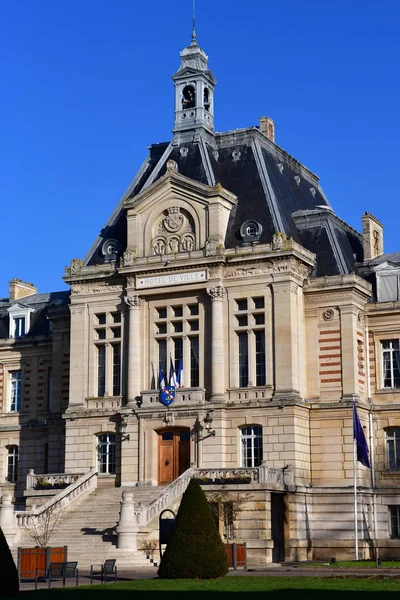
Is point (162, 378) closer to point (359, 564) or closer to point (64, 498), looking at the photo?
point (64, 498)

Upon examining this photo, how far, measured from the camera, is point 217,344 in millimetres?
51781

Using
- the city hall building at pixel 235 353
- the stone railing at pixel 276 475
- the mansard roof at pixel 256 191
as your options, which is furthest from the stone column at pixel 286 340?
the stone railing at pixel 276 475

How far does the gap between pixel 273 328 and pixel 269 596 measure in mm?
24664

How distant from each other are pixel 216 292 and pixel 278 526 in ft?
38.9

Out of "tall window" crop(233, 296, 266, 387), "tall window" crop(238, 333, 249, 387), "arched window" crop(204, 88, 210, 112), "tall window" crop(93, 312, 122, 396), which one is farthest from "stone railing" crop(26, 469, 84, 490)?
"arched window" crop(204, 88, 210, 112)

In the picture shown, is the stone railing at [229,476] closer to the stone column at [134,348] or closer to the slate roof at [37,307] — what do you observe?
the stone column at [134,348]

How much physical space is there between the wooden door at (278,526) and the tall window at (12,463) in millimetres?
20308

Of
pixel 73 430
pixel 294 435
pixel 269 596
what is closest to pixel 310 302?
pixel 294 435

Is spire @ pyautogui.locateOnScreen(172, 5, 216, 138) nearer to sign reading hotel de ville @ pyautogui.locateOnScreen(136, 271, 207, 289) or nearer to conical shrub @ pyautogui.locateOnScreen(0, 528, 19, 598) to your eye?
sign reading hotel de ville @ pyautogui.locateOnScreen(136, 271, 207, 289)

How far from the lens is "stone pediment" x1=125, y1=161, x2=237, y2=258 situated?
53438mm

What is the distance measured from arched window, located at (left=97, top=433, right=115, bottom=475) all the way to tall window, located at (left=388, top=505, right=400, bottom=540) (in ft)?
46.7

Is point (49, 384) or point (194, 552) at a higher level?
point (49, 384)

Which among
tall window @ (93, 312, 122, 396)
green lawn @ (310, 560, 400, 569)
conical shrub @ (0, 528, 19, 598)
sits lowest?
green lawn @ (310, 560, 400, 569)

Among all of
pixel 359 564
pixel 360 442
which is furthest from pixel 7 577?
pixel 360 442
